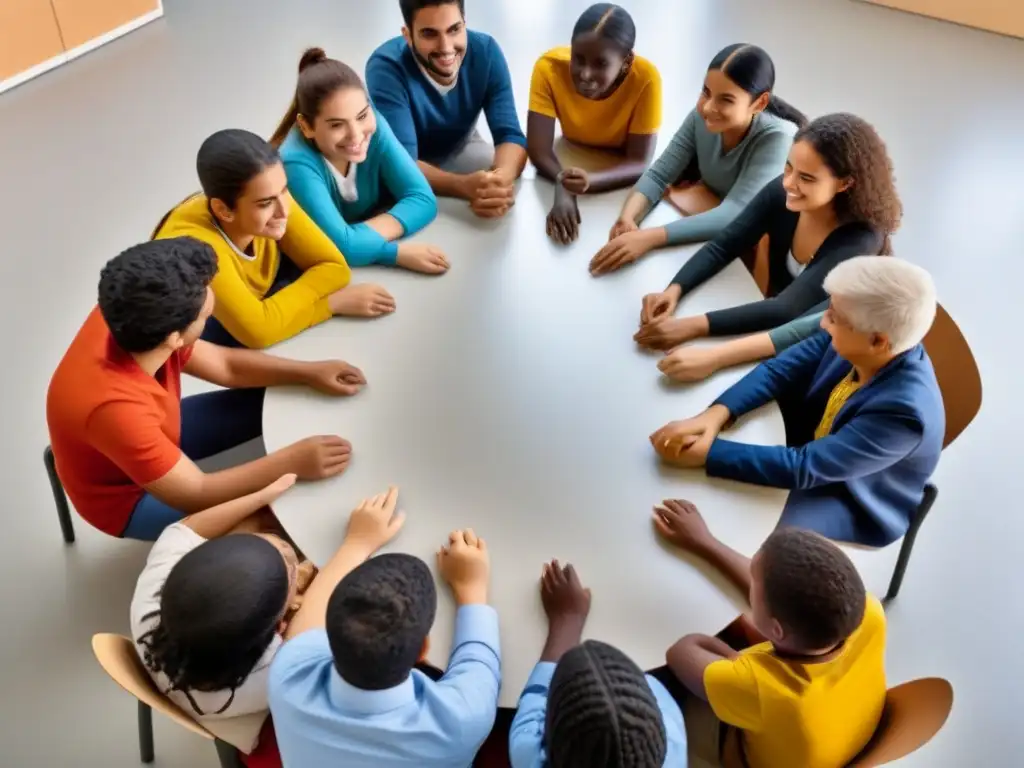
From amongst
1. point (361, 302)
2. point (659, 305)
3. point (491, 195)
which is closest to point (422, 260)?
point (361, 302)

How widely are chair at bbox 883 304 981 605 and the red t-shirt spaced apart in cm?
166

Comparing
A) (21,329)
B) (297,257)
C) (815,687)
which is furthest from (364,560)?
(21,329)

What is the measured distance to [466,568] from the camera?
1.41 metres

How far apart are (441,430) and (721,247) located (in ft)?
3.01

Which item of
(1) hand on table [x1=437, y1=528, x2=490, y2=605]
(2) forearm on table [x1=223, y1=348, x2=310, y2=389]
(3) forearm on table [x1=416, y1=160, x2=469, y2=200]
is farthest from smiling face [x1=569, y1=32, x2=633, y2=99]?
(1) hand on table [x1=437, y1=528, x2=490, y2=605]

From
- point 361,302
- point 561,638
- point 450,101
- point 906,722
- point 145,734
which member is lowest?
point 145,734

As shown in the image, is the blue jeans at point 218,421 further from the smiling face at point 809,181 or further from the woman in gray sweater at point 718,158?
the smiling face at point 809,181

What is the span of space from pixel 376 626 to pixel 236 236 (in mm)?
1120

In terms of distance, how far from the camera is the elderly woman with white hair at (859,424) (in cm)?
159

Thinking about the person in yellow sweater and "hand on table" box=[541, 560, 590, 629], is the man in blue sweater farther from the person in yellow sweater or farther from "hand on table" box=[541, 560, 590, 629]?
the person in yellow sweater

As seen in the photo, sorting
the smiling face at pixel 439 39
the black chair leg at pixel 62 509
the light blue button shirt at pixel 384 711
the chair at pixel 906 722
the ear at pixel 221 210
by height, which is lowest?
the black chair leg at pixel 62 509

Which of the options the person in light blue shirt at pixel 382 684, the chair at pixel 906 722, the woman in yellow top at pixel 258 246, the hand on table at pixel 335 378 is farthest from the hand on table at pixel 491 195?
the chair at pixel 906 722

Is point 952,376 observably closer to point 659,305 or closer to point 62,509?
point 659,305

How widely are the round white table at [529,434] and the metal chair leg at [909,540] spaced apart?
1.41 feet
